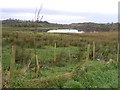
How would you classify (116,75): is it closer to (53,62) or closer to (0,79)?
(53,62)

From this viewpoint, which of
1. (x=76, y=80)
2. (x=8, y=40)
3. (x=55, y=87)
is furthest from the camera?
(x=8, y=40)

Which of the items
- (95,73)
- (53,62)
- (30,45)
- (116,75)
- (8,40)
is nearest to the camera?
(95,73)

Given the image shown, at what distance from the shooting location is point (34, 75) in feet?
46.4

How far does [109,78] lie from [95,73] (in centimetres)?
68

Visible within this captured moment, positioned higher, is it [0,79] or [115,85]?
[0,79]

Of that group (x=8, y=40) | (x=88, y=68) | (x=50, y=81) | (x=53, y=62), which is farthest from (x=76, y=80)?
(x=8, y=40)

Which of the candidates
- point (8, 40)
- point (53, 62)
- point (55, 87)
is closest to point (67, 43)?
point (8, 40)

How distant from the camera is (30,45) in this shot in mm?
30266

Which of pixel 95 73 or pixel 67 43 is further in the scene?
pixel 67 43

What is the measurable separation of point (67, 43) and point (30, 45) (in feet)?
21.2

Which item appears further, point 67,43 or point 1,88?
point 67,43

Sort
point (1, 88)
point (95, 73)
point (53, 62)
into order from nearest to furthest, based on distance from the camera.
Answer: point (1, 88) → point (95, 73) → point (53, 62)

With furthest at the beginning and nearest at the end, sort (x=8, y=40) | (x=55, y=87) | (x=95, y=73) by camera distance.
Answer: (x=8, y=40), (x=95, y=73), (x=55, y=87)

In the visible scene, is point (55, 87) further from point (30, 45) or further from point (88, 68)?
point (30, 45)
